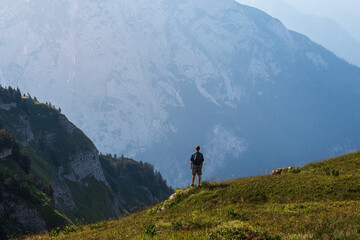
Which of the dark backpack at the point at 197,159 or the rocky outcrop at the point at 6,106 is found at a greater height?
the rocky outcrop at the point at 6,106

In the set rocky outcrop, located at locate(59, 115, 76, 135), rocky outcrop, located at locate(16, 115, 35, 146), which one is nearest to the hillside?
rocky outcrop, located at locate(16, 115, 35, 146)

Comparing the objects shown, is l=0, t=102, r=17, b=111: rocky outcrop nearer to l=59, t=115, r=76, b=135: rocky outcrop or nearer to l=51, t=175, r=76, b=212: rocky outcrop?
l=59, t=115, r=76, b=135: rocky outcrop

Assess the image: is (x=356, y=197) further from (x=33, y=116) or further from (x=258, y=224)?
(x=33, y=116)

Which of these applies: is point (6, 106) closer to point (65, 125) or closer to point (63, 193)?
point (65, 125)

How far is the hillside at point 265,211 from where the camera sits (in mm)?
10664

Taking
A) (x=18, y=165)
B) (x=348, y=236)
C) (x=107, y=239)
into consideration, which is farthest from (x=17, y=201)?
(x=348, y=236)

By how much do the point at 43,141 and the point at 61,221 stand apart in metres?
105

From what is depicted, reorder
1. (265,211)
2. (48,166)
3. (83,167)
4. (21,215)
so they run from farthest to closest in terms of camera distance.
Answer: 1. (83,167)
2. (48,166)
3. (21,215)
4. (265,211)

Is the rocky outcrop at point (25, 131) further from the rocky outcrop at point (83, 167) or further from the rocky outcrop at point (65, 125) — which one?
the rocky outcrop at point (83, 167)

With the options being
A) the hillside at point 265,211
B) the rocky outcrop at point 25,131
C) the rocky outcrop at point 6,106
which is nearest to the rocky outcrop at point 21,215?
the hillside at point 265,211

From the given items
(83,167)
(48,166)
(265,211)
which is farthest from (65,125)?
(265,211)

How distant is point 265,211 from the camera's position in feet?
50.5

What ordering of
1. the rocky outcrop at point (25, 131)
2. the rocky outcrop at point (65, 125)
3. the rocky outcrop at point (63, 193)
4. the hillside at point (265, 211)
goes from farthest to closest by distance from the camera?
the rocky outcrop at point (65, 125) → the rocky outcrop at point (25, 131) → the rocky outcrop at point (63, 193) → the hillside at point (265, 211)

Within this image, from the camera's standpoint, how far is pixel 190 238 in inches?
406
